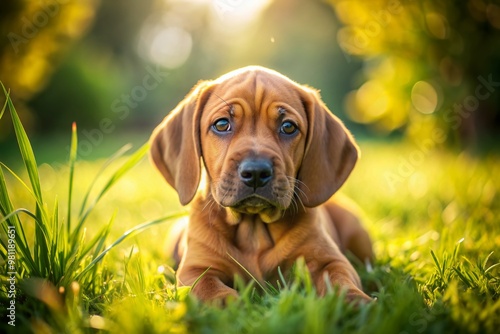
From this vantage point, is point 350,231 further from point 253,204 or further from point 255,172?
point 255,172

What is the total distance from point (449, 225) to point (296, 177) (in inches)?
98.9

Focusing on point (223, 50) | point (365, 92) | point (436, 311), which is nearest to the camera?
point (436, 311)

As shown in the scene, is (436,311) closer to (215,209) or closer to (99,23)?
(215,209)

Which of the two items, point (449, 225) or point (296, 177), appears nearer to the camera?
point (296, 177)

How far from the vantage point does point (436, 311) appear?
275 centimetres

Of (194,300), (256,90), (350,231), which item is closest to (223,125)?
(256,90)

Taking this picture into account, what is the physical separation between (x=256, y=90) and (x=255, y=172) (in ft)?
2.67

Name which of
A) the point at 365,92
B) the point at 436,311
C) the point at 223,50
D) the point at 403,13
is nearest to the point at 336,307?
the point at 436,311

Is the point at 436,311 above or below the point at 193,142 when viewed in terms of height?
below

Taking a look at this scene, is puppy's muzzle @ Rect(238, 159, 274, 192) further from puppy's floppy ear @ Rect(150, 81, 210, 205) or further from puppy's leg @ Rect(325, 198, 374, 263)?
puppy's leg @ Rect(325, 198, 374, 263)

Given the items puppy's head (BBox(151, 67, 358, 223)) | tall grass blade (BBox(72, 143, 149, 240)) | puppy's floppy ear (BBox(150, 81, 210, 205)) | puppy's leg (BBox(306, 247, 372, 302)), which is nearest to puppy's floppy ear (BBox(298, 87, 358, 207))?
puppy's head (BBox(151, 67, 358, 223))

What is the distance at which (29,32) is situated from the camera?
12484 millimetres

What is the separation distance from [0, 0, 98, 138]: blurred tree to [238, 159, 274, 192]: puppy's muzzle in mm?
10344

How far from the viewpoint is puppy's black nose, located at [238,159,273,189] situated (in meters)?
3.25
